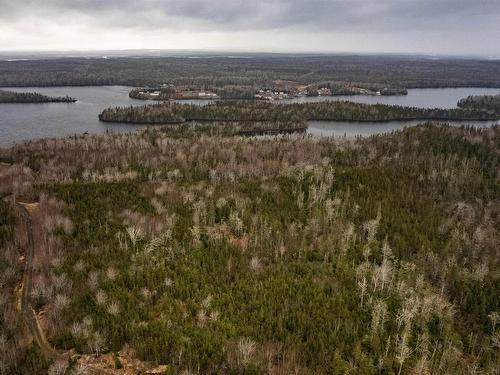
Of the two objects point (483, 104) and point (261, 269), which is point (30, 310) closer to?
point (261, 269)

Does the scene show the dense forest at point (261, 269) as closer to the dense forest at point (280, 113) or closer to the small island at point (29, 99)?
the dense forest at point (280, 113)

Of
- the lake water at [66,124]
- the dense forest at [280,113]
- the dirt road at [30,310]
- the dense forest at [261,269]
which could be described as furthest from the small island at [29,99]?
the dirt road at [30,310]

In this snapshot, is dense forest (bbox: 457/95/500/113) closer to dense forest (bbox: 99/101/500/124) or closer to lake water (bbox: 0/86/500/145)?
dense forest (bbox: 99/101/500/124)

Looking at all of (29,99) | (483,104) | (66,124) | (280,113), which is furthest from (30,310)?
(483,104)

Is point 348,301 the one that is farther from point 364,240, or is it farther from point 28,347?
→ point 28,347

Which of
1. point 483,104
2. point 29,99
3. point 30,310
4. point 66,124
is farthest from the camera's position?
point 483,104

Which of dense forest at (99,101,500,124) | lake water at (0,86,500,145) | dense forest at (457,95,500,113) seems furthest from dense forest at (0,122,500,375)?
dense forest at (457,95,500,113)

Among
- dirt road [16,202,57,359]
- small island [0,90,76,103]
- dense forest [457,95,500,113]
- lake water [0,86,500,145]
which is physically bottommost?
dirt road [16,202,57,359]
